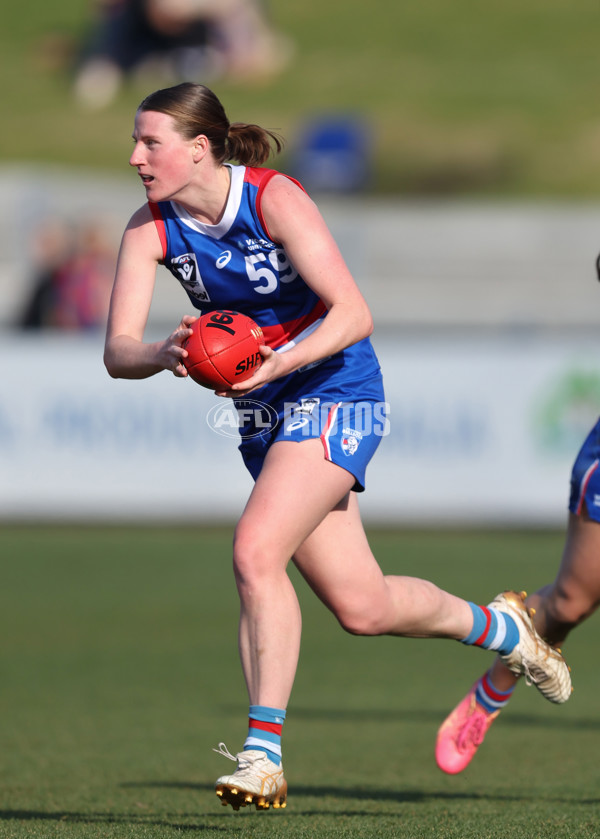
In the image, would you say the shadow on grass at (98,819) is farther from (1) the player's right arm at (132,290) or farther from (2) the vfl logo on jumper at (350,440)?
(1) the player's right arm at (132,290)

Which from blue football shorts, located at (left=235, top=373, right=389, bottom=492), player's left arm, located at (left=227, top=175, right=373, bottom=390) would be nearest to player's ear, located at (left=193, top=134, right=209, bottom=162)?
player's left arm, located at (left=227, top=175, right=373, bottom=390)

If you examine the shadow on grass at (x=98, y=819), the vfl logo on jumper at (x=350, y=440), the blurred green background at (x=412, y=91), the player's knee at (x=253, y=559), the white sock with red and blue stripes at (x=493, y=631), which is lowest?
the shadow on grass at (x=98, y=819)

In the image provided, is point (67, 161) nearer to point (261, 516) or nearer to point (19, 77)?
point (19, 77)

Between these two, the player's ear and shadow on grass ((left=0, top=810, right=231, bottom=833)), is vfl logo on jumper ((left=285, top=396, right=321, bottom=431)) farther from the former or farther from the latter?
shadow on grass ((left=0, top=810, right=231, bottom=833))

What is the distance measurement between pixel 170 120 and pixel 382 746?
3.17 m

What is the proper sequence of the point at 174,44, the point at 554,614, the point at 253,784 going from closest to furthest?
the point at 253,784 → the point at 554,614 → the point at 174,44

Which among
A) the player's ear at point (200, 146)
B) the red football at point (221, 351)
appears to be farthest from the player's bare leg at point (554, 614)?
the player's ear at point (200, 146)

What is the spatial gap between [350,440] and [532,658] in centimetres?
117

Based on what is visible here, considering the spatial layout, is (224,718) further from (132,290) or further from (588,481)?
(132,290)

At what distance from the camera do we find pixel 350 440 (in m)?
4.52

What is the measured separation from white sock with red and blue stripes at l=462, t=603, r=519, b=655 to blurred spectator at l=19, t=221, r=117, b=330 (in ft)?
36.1

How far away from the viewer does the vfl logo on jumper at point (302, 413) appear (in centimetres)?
452

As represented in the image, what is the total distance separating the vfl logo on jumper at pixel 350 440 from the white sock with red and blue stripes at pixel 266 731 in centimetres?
86

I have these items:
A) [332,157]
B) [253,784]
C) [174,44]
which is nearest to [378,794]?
[253,784]
